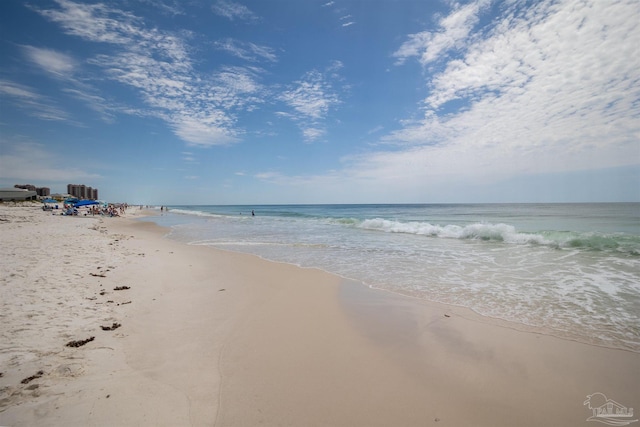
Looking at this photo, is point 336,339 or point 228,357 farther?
point 336,339

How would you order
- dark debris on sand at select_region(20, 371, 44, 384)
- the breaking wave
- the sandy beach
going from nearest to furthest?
1. the sandy beach
2. dark debris on sand at select_region(20, 371, 44, 384)
3. the breaking wave

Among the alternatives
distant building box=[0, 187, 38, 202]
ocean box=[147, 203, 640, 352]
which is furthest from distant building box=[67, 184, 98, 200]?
ocean box=[147, 203, 640, 352]

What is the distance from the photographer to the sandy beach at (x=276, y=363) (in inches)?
101

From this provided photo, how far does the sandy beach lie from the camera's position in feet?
8.41

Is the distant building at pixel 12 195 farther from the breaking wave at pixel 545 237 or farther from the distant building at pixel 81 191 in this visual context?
the breaking wave at pixel 545 237

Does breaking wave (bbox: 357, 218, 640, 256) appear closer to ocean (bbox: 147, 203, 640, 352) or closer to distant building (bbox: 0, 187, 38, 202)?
ocean (bbox: 147, 203, 640, 352)

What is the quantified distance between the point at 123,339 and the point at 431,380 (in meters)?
4.29

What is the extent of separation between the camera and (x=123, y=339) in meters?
3.78

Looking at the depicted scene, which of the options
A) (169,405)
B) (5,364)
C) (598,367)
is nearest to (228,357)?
(169,405)

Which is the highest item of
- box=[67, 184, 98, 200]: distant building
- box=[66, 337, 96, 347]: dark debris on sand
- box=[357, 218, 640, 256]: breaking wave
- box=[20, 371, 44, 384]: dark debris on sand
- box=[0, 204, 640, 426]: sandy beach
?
box=[67, 184, 98, 200]: distant building

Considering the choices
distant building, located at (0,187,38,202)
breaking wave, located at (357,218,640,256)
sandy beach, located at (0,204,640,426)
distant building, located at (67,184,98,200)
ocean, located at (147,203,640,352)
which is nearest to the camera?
sandy beach, located at (0,204,640,426)

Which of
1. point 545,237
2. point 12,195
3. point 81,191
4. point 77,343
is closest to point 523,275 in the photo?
point 545,237

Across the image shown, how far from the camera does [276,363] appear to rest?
3418 millimetres

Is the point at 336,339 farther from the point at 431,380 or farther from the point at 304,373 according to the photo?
the point at 431,380
